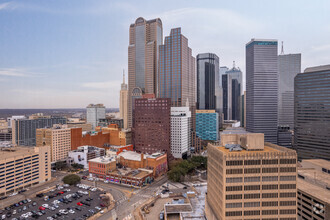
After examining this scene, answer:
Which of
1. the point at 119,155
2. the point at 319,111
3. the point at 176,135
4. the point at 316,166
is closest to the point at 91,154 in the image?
the point at 119,155

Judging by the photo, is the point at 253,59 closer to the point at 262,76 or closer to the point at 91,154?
the point at 262,76

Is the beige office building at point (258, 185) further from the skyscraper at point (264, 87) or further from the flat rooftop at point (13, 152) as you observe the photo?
the skyscraper at point (264, 87)

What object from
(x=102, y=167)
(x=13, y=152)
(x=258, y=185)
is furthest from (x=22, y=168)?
(x=258, y=185)

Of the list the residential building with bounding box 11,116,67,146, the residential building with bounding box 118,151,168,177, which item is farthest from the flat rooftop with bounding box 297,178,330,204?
the residential building with bounding box 11,116,67,146

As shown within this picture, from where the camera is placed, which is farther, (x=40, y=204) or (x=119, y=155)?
(x=119, y=155)

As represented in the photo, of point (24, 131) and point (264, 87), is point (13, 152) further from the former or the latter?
point (264, 87)

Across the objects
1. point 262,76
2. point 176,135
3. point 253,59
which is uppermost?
point 253,59

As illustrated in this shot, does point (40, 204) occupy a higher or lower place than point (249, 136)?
lower
